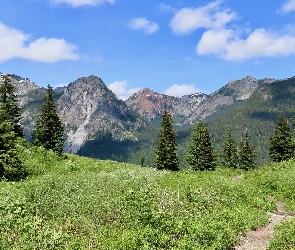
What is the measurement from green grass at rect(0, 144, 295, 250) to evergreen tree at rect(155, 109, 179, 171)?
110ft

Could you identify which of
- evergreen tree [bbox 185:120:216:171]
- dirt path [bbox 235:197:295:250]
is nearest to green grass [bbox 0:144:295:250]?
dirt path [bbox 235:197:295:250]

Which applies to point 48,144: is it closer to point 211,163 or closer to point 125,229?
point 211,163

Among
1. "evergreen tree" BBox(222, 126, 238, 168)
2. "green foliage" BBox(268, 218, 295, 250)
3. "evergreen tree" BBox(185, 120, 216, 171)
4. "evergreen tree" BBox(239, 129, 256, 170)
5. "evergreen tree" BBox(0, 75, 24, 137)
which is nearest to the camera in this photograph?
"green foliage" BBox(268, 218, 295, 250)

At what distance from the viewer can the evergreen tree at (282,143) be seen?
64.2 meters

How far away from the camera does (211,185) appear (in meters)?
24.3

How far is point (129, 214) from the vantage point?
15.8m

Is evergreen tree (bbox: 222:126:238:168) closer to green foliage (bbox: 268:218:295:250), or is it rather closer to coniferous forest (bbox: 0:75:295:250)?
coniferous forest (bbox: 0:75:295:250)

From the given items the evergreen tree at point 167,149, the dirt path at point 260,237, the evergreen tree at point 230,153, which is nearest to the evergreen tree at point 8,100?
the evergreen tree at point 167,149

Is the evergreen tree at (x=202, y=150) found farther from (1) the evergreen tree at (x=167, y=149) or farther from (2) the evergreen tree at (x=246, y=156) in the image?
(2) the evergreen tree at (x=246, y=156)

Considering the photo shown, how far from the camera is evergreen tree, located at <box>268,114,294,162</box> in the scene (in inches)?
2530

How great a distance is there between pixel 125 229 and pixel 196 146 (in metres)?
56.1

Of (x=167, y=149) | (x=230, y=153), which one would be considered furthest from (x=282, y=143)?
(x=167, y=149)

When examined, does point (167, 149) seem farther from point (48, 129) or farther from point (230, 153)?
point (230, 153)

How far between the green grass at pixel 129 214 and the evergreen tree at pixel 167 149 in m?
33.7
